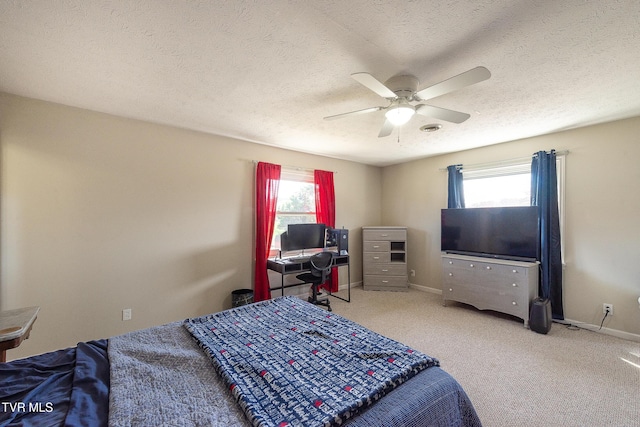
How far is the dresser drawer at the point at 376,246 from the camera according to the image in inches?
182

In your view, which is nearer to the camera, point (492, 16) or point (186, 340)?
point (492, 16)

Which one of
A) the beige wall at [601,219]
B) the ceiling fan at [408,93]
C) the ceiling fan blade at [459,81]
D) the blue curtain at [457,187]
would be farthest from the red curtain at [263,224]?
the beige wall at [601,219]

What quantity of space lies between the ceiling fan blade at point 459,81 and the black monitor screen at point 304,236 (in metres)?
2.55

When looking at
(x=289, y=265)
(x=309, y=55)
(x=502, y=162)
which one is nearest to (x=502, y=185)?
(x=502, y=162)

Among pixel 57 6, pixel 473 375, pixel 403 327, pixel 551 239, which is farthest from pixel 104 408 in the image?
pixel 551 239

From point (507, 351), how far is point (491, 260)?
4.03ft

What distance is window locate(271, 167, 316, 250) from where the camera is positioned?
4.05 m

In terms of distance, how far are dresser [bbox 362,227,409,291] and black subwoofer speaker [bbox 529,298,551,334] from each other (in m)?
1.86

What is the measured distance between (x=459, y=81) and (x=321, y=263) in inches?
104

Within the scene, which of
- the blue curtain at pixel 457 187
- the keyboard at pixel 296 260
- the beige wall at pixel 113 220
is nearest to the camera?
the beige wall at pixel 113 220

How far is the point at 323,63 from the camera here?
180cm

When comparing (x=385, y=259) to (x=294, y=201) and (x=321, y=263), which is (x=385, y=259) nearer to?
(x=321, y=263)

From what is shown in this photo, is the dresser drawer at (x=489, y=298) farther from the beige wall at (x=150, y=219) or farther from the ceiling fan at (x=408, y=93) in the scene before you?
the ceiling fan at (x=408, y=93)

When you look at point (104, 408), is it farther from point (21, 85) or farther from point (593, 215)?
point (593, 215)
